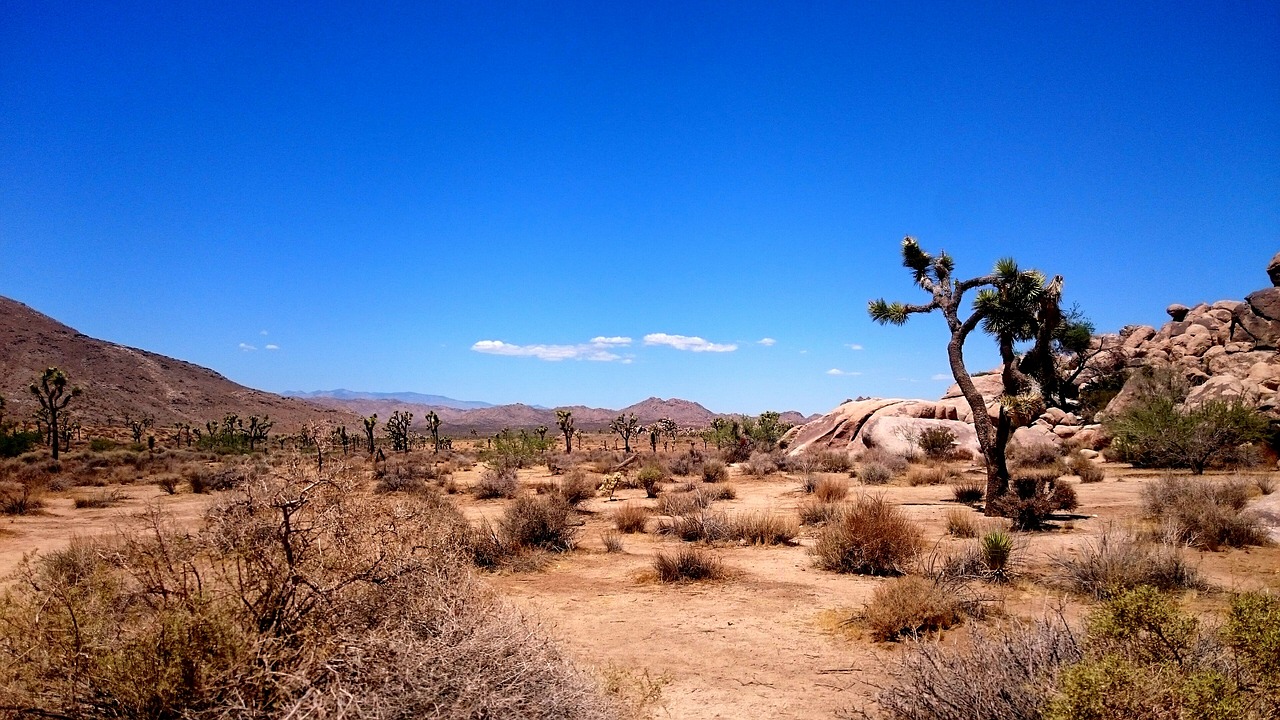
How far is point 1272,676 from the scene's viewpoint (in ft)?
10.3

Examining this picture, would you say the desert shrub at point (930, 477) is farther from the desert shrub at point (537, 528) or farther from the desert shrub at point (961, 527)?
the desert shrub at point (537, 528)

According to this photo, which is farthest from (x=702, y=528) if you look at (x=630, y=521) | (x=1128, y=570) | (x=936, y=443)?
(x=936, y=443)

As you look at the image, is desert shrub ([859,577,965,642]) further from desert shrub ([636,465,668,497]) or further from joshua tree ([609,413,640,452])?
joshua tree ([609,413,640,452])

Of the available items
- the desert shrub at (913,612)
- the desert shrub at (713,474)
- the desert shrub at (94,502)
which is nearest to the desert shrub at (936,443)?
the desert shrub at (713,474)

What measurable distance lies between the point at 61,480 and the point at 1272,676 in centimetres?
3544

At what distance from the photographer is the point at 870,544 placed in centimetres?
1007

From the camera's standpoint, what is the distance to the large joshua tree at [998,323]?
47.2ft

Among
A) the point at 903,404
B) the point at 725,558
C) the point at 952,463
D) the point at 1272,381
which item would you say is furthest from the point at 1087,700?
the point at 903,404

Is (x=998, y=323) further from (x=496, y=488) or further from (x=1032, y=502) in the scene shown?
(x=496, y=488)

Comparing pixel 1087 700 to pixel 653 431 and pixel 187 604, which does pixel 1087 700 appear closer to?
pixel 187 604

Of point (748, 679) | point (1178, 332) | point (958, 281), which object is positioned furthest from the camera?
point (1178, 332)

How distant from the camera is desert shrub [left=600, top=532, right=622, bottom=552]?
12.6m

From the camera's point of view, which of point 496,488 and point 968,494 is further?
point 496,488

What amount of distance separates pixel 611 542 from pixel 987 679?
357 inches
